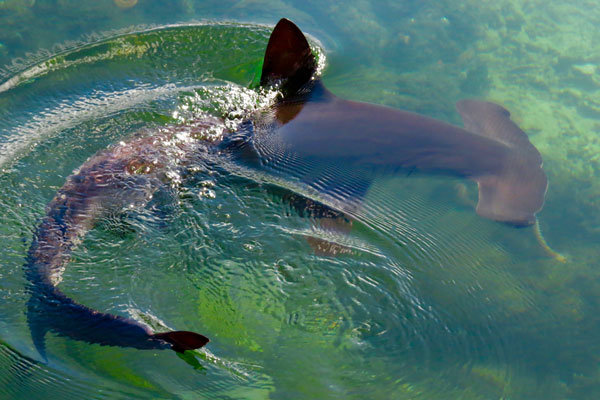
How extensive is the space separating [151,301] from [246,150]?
118 centimetres

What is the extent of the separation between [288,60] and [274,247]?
4.41 feet

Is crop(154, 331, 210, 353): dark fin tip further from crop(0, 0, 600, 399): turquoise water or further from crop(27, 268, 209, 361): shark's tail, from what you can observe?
crop(0, 0, 600, 399): turquoise water

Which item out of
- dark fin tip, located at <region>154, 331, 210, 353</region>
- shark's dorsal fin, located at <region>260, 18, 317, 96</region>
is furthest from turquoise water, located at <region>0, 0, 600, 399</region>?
dark fin tip, located at <region>154, 331, 210, 353</region>

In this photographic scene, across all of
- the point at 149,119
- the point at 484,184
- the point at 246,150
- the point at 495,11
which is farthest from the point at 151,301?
the point at 495,11

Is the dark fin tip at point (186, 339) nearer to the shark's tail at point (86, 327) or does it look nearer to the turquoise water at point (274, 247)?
the shark's tail at point (86, 327)

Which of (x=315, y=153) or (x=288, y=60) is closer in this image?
(x=315, y=153)

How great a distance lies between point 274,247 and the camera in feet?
9.78

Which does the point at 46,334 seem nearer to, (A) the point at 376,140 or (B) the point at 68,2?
(A) the point at 376,140

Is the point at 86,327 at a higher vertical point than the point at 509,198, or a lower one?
higher

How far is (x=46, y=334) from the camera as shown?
8.07 ft

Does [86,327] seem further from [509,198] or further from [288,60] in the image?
[509,198]

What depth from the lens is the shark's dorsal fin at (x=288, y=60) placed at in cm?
330

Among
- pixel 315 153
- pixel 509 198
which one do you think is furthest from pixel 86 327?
pixel 509 198

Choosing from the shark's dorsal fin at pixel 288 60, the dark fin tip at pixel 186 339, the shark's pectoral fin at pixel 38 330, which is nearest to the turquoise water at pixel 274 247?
the shark's pectoral fin at pixel 38 330
